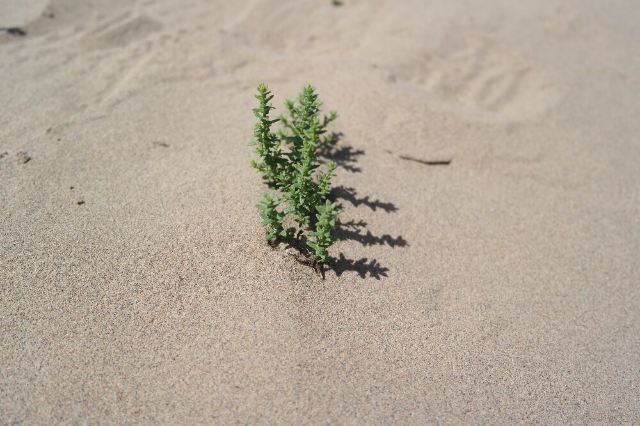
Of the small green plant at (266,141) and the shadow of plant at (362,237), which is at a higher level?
the small green plant at (266,141)

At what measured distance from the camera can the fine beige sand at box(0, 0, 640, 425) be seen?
221cm

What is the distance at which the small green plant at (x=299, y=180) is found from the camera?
2506mm

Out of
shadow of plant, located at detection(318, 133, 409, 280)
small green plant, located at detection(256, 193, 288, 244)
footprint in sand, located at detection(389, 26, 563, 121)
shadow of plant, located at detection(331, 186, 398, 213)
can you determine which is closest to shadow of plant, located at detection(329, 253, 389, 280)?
shadow of plant, located at detection(318, 133, 409, 280)

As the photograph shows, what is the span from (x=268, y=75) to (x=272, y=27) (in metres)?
1.03

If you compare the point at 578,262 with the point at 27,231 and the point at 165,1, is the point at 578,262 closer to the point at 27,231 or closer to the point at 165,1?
the point at 27,231

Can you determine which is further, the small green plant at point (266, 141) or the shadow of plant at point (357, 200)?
the shadow of plant at point (357, 200)

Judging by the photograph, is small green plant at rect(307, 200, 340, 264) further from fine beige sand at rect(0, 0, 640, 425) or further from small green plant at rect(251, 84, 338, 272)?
fine beige sand at rect(0, 0, 640, 425)

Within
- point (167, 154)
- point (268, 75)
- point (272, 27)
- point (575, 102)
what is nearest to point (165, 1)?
point (272, 27)

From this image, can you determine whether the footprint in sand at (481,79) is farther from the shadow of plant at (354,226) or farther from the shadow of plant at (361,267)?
the shadow of plant at (361,267)

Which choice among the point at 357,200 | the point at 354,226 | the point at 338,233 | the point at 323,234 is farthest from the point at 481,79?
the point at 323,234

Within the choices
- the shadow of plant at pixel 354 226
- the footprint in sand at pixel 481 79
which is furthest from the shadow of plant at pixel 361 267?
the footprint in sand at pixel 481 79

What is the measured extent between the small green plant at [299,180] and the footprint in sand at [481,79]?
5.15ft

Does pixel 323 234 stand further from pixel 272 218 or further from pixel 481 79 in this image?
pixel 481 79

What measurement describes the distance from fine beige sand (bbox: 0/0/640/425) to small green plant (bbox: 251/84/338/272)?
7.3 inches
